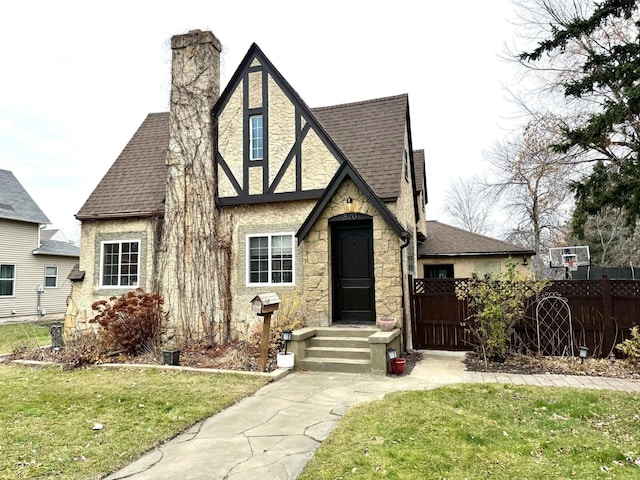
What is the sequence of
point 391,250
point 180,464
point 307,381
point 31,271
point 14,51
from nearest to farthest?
point 180,464 → point 307,381 → point 391,250 → point 14,51 → point 31,271

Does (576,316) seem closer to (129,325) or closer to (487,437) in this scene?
(487,437)

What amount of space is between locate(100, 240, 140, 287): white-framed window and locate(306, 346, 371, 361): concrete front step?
6125 millimetres

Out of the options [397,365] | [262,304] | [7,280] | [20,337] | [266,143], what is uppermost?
[266,143]

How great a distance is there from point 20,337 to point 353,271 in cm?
1194

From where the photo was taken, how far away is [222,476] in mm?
3807

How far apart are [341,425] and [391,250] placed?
208 inches

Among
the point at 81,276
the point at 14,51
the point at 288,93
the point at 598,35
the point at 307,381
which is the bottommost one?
the point at 307,381

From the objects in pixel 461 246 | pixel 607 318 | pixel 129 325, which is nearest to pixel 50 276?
pixel 129 325

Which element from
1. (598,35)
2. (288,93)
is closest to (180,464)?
(288,93)

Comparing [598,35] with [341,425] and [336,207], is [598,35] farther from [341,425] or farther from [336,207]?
[341,425]

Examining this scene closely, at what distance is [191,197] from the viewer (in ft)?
37.9

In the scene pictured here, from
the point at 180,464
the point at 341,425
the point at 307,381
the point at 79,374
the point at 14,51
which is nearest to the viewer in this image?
the point at 180,464

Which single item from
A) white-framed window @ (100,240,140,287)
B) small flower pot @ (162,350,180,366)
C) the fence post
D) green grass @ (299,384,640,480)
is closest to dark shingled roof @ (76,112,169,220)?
white-framed window @ (100,240,140,287)

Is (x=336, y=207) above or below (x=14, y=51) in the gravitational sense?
below
